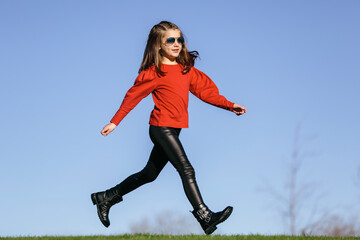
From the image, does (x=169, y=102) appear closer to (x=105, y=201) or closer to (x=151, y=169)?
(x=151, y=169)

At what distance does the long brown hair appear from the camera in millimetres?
6157

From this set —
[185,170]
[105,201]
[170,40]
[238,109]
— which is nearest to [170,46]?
[170,40]

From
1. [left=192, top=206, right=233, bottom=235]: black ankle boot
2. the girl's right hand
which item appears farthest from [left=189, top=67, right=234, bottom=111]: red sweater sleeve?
[left=192, top=206, right=233, bottom=235]: black ankle boot

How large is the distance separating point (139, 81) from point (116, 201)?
1788 millimetres

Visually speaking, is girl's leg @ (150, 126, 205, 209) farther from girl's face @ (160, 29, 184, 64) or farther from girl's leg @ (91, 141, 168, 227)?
girl's face @ (160, 29, 184, 64)

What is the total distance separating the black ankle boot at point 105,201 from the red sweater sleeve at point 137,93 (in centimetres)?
123

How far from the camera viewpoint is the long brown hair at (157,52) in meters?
6.16

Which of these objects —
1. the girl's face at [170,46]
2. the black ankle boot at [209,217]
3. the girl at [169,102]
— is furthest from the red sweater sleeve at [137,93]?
the black ankle boot at [209,217]

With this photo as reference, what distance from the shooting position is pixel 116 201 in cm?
669

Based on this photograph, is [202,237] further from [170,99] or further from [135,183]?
[170,99]

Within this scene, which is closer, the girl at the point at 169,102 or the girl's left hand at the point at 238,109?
the girl at the point at 169,102

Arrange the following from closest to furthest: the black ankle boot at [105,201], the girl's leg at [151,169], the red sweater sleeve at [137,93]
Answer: the red sweater sleeve at [137,93], the girl's leg at [151,169], the black ankle boot at [105,201]

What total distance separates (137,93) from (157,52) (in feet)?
1.97

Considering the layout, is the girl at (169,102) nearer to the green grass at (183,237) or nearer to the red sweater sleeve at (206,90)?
the red sweater sleeve at (206,90)
